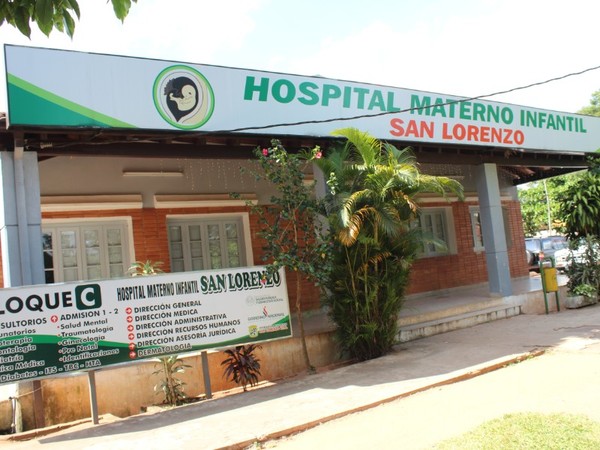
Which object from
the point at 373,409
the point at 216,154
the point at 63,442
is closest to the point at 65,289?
the point at 63,442

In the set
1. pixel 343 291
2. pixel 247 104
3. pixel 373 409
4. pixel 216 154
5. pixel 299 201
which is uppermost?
pixel 247 104

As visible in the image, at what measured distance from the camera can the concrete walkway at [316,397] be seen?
545 centimetres

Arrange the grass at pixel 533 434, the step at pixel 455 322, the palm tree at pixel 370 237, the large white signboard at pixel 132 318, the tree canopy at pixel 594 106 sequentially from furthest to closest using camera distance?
the tree canopy at pixel 594 106
the step at pixel 455 322
the palm tree at pixel 370 237
the large white signboard at pixel 132 318
the grass at pixel 533 434

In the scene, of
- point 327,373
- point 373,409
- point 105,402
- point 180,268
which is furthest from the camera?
point 180,268

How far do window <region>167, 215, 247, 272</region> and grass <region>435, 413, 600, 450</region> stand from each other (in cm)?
742

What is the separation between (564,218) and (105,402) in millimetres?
11691

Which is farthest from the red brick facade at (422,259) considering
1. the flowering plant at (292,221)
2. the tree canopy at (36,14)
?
the tree canopy at (36,14)

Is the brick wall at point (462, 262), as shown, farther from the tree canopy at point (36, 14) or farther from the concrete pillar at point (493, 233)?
the tree canopy at point (36, 14)

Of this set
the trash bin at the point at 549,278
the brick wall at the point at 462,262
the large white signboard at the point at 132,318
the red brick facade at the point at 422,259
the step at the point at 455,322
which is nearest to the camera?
the large white signboard at the point at 132,318

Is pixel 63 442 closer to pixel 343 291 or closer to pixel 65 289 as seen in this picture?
pixel 65 289

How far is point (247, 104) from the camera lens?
8.45 meters

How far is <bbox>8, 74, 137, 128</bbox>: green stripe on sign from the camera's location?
6441 millimetres

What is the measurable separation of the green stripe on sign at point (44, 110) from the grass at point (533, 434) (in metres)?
5.64

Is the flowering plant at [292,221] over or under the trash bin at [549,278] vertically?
over
